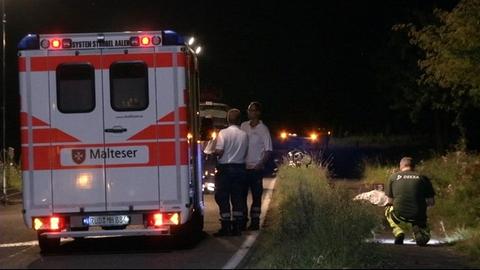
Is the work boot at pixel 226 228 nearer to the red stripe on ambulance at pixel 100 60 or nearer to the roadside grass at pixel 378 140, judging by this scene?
the red stripe on ambulance at pixel 100 60

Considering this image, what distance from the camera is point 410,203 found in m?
14.5

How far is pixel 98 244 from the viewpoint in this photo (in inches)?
524

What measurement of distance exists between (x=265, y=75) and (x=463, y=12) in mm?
21585

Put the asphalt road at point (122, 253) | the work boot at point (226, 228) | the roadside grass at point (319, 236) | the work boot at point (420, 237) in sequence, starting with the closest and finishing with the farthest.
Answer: the roadside grass at point (319, 236)
the asphalt road at point (122, 253)
the work boot at point (226, 228)
the work boot at point (420, 237)

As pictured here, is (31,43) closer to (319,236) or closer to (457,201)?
(319,236)

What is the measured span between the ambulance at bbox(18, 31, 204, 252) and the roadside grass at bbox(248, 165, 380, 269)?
144cm

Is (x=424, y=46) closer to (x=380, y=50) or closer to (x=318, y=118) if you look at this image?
(x=380, y=50)

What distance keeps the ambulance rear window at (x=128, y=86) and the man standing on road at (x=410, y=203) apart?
506cm

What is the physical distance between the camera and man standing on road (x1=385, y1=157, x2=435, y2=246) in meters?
14.4

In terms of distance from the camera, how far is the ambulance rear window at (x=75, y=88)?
37.8 feet

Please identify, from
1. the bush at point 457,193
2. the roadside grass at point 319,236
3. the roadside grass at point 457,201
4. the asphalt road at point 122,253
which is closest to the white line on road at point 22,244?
the asphalt road at point 122,253

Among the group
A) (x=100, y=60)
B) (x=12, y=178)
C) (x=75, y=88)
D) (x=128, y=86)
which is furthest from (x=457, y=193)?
(x=12, y=178)

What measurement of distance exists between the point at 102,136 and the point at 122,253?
5.52 feet

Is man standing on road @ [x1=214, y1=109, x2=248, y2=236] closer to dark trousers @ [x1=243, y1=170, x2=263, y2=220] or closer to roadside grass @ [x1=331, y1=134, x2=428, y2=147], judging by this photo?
dark trousers @ [x1=243, y1=170, x2=263, y2=220]
